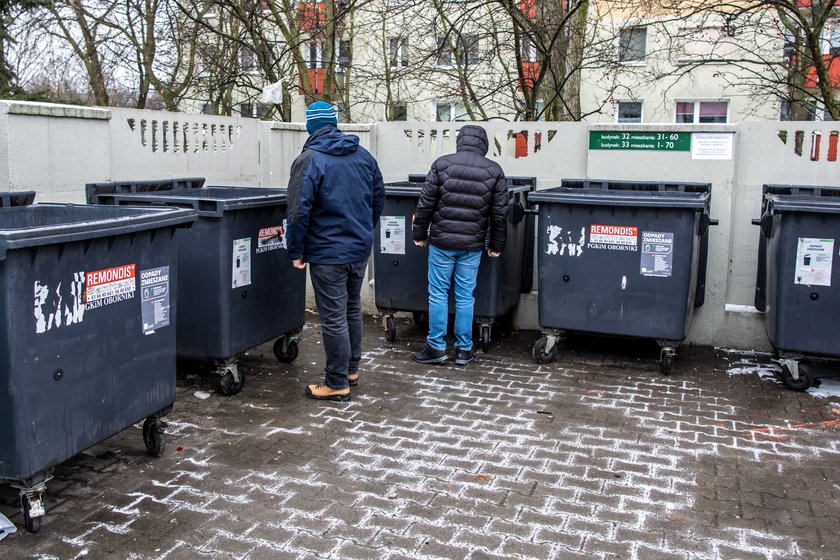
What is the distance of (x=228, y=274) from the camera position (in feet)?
17.7

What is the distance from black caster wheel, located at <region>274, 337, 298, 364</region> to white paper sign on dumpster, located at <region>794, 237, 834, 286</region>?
3.76 meters

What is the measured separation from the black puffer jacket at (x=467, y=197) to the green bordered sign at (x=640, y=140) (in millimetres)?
1674

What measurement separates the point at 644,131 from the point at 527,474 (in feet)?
13.7

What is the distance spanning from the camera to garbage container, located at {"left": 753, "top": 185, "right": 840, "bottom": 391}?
18.5ft

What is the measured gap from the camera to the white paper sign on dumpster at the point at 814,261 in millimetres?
5648

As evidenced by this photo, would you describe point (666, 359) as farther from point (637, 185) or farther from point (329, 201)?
point (329, 201)

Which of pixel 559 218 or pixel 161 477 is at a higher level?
pixel 559 218

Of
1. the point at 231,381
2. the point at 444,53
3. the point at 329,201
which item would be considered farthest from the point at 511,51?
the point at 231,381

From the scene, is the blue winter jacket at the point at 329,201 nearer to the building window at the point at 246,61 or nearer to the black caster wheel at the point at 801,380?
the black caster wheel at the point at 801,380

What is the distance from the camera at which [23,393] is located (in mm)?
3445

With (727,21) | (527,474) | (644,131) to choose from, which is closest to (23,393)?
(527,474)

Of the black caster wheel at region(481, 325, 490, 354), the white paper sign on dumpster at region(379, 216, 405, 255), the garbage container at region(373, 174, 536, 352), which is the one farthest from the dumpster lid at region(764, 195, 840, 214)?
the white paper sign on dumpster at region(379, 216, 405, 255)

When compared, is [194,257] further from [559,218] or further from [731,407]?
[731,407]

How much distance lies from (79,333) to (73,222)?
786 mm
